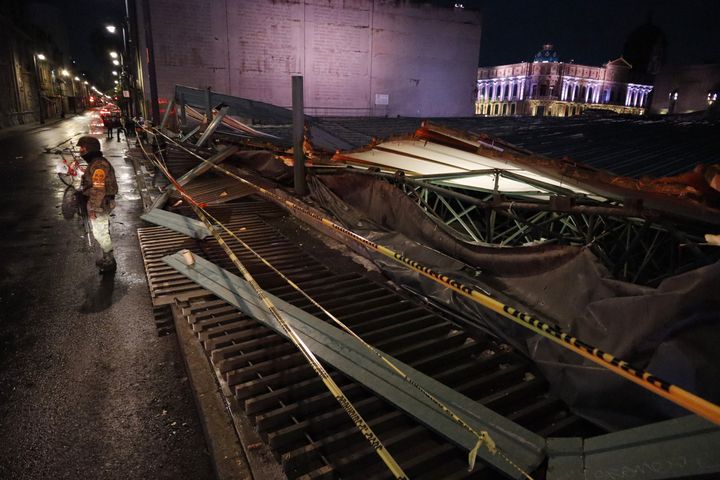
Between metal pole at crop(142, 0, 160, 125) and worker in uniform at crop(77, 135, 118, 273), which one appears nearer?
worker in uniform at crop(77, 135, 118, 273)

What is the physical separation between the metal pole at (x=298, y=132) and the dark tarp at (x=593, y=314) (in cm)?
512

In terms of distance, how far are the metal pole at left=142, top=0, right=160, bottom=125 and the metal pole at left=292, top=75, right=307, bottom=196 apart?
1978cm

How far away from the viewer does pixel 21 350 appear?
491cm

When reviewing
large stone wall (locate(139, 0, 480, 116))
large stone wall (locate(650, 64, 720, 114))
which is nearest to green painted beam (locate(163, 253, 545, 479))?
large stone wall (locate(139, 0, 480, 116))

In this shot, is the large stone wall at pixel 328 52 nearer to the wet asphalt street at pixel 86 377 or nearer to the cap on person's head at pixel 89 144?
the wet asphalt street at pixel 86 377

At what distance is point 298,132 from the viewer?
34.4 ft

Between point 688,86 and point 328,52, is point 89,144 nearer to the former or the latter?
point 328,52

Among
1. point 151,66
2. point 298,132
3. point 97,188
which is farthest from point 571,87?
point 97,188

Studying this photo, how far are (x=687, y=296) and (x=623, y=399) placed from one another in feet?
2.97

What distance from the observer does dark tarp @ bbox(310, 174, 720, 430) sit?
3.00 metres

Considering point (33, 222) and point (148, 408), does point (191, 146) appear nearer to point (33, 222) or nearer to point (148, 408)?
point (33, 222)

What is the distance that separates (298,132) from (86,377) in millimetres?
7389

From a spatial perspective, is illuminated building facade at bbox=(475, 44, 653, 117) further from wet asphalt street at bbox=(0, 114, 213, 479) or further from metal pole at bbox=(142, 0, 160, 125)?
wet asphalt street at bbox=(0, 114, 213, 479)

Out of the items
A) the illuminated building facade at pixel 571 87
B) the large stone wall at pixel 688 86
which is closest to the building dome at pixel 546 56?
the illuminated building facade at pixel 571 87
